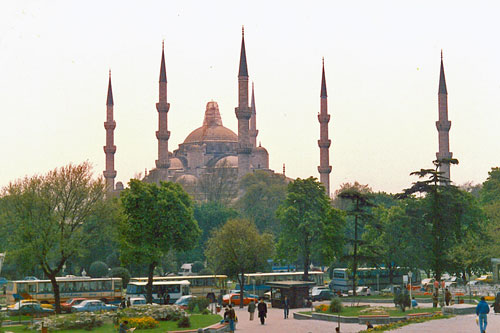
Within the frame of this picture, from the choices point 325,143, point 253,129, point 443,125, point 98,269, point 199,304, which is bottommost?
point 199,304

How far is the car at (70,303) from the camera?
46844mm

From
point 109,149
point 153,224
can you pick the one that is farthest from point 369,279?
point 109,149

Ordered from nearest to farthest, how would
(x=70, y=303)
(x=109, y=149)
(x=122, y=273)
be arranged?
(x=70, y=303)
(x=122, y=273)
(x=109, y=149)

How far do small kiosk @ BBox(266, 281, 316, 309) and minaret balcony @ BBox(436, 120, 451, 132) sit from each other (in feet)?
229

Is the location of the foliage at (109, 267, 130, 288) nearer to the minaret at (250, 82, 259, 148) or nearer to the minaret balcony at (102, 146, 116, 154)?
the minaret balcony at (102, 146, 116, 154)

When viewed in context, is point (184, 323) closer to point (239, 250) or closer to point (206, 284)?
point (239, 250)

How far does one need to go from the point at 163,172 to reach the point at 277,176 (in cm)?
1750

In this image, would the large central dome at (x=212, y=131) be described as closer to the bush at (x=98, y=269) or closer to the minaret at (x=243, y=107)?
the minaret at (x=243, y=107)

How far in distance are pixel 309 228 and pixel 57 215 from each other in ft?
77.4

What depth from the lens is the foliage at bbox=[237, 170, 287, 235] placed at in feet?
322

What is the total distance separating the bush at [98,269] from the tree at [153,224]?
15.1m

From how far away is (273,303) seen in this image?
159 feet

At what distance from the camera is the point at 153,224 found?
52469 mm

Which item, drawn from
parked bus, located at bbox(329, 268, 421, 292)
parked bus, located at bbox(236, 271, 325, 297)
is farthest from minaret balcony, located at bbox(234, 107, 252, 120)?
parked bus, located at bbox(236, 271, 325, 297)
